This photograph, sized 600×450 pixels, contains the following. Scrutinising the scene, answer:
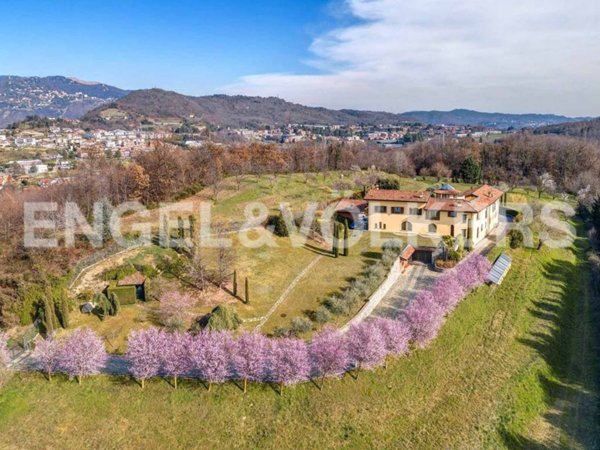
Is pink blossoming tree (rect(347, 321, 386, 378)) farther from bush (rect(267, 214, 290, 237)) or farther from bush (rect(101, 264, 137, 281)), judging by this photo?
bush (rect(267, 214, 290, 237))

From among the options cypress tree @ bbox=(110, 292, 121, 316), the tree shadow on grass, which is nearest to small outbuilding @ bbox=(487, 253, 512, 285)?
the tree shadow on grass

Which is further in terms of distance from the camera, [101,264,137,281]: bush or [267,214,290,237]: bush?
[267,214,290,237]: bush

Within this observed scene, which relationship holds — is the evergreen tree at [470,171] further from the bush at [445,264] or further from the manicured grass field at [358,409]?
the manicured grass field at [358,409]

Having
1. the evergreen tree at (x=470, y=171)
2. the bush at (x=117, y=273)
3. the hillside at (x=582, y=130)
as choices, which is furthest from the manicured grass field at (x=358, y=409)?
the hillside at (x=582, y=130)

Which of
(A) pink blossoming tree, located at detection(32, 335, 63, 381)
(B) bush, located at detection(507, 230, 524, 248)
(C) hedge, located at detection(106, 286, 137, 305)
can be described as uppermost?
(B) bush, located at detection(507, 230, 524, 248)

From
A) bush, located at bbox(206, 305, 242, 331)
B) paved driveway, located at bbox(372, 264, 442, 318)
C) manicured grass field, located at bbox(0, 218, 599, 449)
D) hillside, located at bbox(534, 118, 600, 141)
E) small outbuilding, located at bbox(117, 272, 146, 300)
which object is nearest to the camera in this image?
manicured grass field, located at bbox(0, 218, 599, 449)
